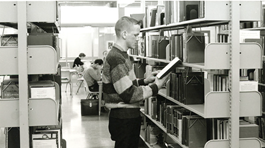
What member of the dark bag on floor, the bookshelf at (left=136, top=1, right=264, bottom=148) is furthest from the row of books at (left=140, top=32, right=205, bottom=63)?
the dark bag on floor

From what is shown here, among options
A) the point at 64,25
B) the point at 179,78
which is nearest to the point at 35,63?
the point at 179,78

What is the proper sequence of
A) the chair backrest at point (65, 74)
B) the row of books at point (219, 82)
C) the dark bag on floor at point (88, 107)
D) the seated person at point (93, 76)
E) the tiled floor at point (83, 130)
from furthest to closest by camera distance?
the chair backrest at point (65, 74), the seated person at point (93, 76), the dark bag on floor at point (88, 107), the tiled floor at point (83, 130), the row of books at point (219, 82)

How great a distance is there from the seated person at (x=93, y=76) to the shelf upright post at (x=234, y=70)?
231 inches

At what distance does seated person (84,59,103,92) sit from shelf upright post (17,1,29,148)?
18.3 ft

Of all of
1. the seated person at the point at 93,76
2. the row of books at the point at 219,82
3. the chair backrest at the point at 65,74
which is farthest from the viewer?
the chair backrest at the point at 65,74

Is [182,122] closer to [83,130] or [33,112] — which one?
[33,112]

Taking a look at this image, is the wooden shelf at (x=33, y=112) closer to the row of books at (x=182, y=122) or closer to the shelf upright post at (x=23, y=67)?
the shelf upright post at (x=23, y=67)

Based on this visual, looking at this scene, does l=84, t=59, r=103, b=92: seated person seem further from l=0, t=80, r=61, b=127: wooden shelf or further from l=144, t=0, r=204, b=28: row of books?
l=0, t=80, r=61, b=127: wooden shelf

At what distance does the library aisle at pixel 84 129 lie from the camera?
19.6ft

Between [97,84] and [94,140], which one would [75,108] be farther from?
[94,140]

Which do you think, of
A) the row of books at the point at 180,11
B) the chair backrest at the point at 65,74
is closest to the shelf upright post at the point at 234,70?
the row of books at the point at 180,11

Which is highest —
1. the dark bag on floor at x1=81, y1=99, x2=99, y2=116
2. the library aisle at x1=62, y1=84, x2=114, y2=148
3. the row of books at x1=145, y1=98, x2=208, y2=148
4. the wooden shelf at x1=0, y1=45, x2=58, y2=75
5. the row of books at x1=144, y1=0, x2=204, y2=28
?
the row of books at x1=144, y1=0, x2=204, y2=28

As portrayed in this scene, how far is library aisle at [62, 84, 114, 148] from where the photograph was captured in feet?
19.6

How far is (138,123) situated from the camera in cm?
327
